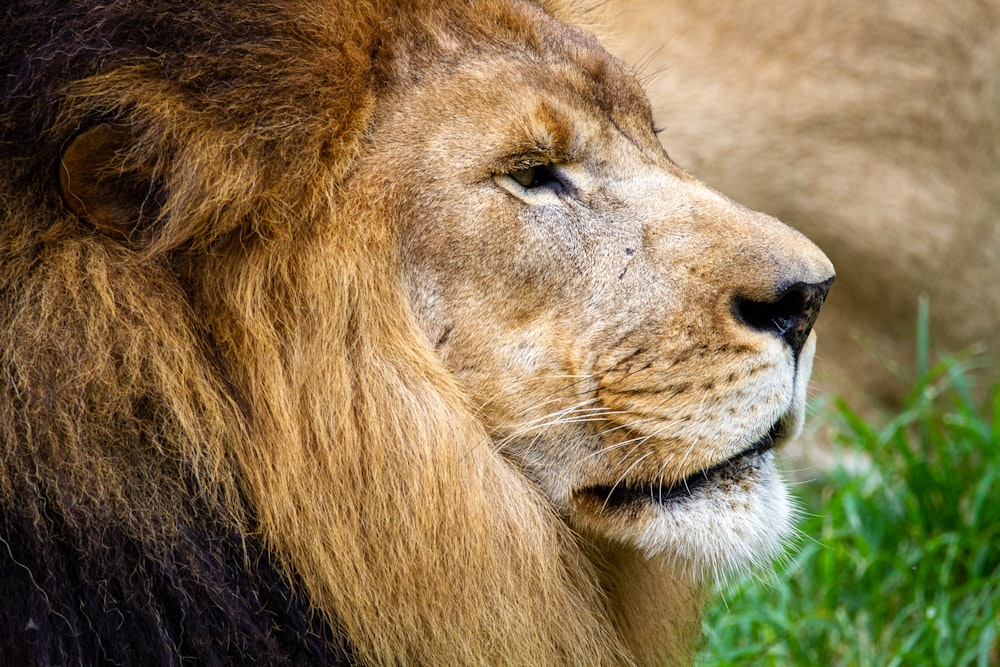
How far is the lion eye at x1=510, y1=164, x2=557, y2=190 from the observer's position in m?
2.18

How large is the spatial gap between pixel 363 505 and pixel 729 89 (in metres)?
3.14

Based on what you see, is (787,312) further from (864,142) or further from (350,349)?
(864,142)

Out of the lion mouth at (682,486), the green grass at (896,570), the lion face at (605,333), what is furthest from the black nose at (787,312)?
the green grass at (896,570)

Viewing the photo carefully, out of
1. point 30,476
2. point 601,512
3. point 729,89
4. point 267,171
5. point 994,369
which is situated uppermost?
point 267,171

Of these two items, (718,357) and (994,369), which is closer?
(718,357)

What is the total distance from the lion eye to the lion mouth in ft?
1.77

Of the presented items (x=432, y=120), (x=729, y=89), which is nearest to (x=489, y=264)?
(x=432, y=120)

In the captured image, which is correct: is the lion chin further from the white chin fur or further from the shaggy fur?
the shaggy fur

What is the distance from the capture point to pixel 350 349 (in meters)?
2.07

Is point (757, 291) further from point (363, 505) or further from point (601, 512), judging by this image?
point (363, 505)

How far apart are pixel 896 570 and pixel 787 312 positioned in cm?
183

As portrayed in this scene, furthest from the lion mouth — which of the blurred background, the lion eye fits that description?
the blurred background

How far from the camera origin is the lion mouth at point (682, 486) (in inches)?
82.7

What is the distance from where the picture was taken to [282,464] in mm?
2010
